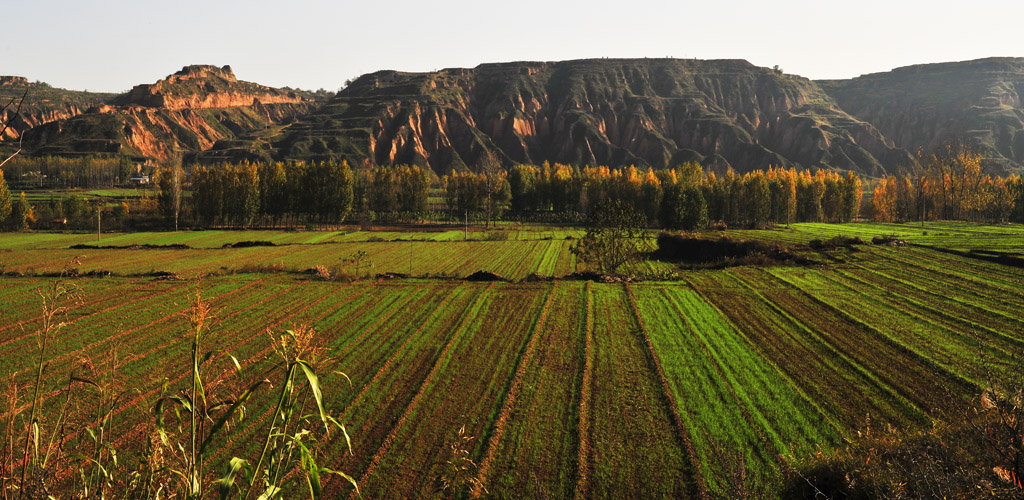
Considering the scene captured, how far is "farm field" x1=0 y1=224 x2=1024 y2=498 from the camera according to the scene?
17.4 m

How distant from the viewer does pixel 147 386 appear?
22547mm

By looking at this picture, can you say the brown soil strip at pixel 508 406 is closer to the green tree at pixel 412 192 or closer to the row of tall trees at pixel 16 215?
the green tree at pixel 412 192

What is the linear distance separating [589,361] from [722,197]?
95.1 metres

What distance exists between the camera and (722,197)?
367ft

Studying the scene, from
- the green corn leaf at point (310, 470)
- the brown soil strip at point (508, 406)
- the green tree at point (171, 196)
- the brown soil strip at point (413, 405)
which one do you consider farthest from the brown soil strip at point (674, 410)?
the green tree at point (171, 196)

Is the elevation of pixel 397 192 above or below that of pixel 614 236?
above

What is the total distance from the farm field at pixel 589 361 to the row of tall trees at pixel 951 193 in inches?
2801

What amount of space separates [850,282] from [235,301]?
45.8 m

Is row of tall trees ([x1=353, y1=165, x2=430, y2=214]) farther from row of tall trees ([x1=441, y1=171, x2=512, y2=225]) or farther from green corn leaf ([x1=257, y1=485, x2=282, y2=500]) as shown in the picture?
green corn leaf ([x1=257, y1=485, x2=282, y2=500])

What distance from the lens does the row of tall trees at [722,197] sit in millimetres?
97688

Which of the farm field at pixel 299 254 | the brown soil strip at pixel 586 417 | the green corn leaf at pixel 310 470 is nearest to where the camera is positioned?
the green corn leaf at pixel 310 470

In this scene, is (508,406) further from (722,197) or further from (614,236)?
(722,197)

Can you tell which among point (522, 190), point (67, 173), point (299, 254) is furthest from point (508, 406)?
point (67, 173)

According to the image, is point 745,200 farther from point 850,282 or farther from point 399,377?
point 399,377
